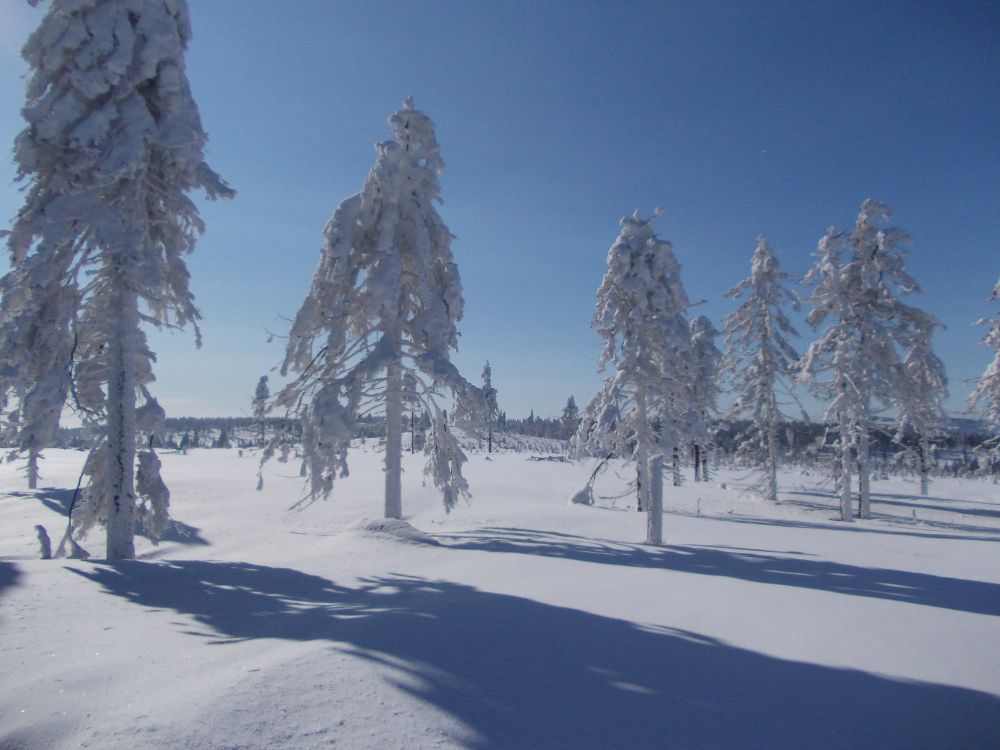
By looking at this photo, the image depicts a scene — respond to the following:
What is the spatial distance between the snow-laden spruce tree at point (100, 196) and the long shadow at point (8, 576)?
177cm

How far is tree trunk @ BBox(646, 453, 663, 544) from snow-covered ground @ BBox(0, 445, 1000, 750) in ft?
7.28

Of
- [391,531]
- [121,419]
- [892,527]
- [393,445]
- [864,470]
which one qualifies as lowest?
[892,527]

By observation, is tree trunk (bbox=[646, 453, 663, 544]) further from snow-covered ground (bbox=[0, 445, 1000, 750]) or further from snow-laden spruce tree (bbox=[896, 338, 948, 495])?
snow-laden spruce tree (bbox=[896, 338, 948, 495])

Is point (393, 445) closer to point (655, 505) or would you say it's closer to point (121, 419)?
point (121, 419)

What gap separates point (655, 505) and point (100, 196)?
14.6 m

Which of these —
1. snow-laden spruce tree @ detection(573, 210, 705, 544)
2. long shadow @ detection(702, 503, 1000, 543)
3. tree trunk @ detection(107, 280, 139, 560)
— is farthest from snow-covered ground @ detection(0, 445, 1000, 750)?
long shadow @ detection(702, 503, 1000, 543)

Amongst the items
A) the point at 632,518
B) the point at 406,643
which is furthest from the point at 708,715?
the point at 632,518

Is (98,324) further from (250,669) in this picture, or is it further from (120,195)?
(250,669)

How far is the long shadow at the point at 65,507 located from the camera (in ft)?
51.7

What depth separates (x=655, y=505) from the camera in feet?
51.0

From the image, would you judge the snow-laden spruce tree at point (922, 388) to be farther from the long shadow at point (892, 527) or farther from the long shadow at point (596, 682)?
the long shadow at point (596, 682)

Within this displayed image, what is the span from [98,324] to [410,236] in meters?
7.10

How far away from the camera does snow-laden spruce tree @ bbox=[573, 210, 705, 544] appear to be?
1534 centimetres

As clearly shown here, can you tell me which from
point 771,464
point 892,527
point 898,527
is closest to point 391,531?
point 892,527
